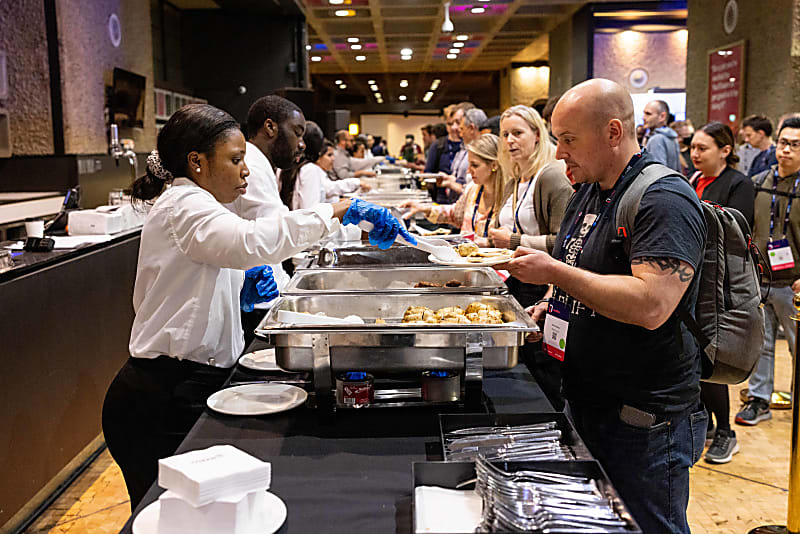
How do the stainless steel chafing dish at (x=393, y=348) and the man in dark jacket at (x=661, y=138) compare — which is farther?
the man in dark jacket at (x=661, y=138)

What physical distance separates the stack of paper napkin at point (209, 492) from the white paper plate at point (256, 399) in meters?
0.57

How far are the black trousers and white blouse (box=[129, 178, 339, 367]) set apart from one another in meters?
0.05

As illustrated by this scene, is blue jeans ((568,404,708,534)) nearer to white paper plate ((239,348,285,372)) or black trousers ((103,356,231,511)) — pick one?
white paper plate ((239,348,285,372))

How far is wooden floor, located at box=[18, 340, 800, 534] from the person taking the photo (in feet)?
8.54

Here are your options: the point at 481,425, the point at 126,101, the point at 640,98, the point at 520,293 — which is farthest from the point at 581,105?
the point at 640,98

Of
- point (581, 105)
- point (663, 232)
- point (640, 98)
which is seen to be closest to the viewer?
point (663, 232)

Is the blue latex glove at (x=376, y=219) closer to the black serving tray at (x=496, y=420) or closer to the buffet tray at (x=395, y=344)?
the buffet tray at (x=395, y=344)

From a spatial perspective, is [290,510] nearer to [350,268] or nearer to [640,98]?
[350,268]

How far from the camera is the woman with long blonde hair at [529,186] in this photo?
273 centimetres

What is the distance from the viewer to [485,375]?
2.00 metres

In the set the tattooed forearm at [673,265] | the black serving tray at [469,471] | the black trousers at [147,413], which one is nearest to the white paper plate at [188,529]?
the black serving tray at [469,471]

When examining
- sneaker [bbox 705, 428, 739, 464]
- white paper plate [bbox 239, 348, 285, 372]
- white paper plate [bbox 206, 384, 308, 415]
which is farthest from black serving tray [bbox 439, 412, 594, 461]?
sneaker [bbox 705, 428, 739, 464]

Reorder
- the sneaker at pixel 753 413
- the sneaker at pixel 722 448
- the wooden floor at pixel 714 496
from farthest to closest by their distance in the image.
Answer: the sneaker at pixel 753 413 < the sneaker at pixel 722 448 < the wooden floor at pixel 714 496

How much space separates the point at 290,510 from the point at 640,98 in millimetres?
9763
